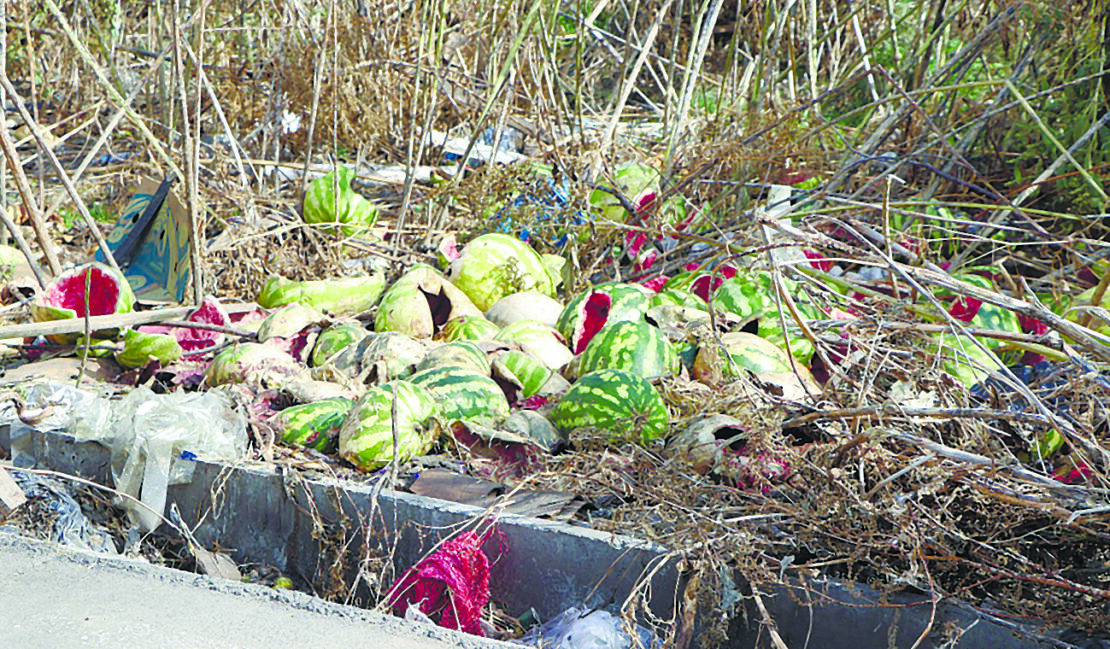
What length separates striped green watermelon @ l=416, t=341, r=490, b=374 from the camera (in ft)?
10.2

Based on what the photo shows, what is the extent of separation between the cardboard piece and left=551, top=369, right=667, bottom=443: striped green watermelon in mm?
2133

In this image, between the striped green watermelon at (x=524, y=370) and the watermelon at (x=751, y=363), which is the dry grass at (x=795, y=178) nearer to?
the watermelon at (x=751, y=363)

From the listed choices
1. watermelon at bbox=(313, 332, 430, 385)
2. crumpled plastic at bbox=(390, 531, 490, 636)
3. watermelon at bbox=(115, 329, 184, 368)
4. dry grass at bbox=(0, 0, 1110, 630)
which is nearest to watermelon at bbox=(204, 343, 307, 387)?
watermelon at bbox=(313, 332, 430, 385)

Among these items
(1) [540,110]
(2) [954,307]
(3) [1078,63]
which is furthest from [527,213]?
(3) [1078,63]

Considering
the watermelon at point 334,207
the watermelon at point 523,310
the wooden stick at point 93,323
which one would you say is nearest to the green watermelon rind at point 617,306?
the watermelon at point 523,310

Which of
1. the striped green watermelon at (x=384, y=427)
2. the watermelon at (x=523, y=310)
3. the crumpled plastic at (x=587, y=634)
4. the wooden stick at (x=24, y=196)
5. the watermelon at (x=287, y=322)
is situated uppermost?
the wooden stick at (x=24, y=196)

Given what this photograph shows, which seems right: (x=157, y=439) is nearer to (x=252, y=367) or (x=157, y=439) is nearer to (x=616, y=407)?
(x=252, y=367)

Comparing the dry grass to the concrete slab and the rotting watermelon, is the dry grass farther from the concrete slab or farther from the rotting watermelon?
the concrete slab

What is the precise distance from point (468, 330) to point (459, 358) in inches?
21.2

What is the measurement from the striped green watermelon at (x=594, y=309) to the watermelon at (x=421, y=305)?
47 cm

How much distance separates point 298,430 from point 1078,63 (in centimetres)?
369

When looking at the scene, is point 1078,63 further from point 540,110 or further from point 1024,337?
point 1024,337

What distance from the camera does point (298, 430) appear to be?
2.90 m

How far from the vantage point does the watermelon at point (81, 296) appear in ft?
12.5
